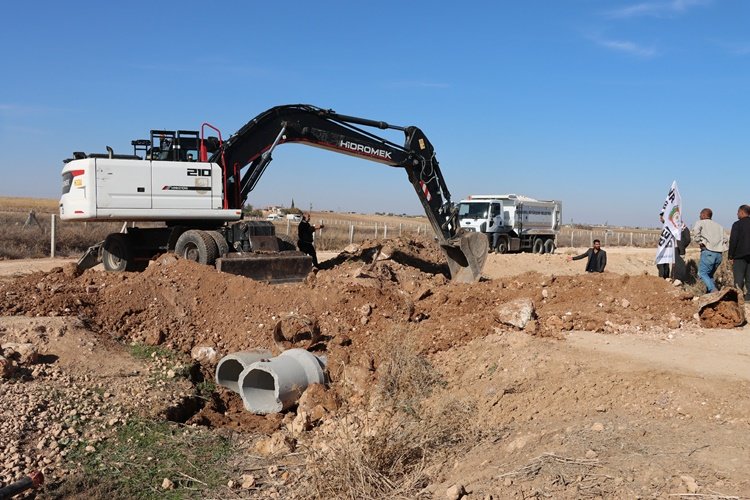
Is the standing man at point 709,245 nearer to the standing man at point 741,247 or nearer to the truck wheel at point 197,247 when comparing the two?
the standing man at point 741,247

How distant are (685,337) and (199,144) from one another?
893 centimetres

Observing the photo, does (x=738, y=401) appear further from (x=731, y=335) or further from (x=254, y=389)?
(x=254, y=389)

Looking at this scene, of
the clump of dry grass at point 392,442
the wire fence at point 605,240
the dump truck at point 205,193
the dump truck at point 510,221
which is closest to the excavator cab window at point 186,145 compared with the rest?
the dump truck at point 205,193

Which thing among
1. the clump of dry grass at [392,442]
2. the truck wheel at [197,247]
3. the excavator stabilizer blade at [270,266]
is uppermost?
the truck wheel at [197,247]

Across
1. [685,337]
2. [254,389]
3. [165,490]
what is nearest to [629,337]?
[685,337]

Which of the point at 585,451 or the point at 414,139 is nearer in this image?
the point at 585,451

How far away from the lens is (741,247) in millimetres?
10953

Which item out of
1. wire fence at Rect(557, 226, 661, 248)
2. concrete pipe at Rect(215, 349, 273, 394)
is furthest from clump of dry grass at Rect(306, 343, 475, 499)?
wire fence at Rect(557, 226, 661, 248)

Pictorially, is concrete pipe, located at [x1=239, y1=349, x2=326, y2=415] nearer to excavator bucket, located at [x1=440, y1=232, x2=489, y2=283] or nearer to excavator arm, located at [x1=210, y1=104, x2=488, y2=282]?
excavator arm, located at [x1=210, y1=104, x2=488, y2=282]

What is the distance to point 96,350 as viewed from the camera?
8469mm

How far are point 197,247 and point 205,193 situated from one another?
Result: 1086 millimetres

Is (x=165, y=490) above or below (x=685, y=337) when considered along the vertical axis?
below

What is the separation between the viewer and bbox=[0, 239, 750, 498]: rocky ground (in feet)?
17.4

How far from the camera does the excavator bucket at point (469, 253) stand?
15.1 meters
